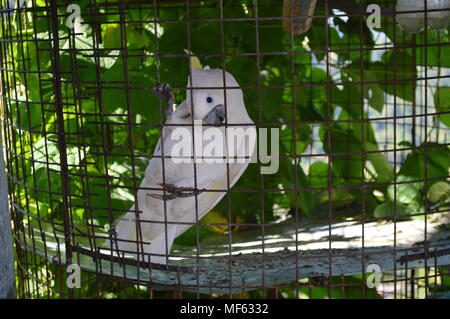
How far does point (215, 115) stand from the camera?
2471 mm

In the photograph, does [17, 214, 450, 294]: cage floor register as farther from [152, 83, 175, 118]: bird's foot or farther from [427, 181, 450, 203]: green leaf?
[152, 83, 175, 118]: bird's foot

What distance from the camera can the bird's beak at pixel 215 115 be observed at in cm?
246

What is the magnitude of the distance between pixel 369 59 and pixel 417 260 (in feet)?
5.17

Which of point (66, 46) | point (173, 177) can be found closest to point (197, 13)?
point (66, 46)

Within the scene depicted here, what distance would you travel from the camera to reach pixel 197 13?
3092 millimetres

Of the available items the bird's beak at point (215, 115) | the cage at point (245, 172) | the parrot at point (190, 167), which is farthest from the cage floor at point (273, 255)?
the bird's beak at point (215, 115)

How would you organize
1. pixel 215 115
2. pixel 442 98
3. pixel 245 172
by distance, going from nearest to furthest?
pixel 215 115 → pixel 245 172 → pixel 442 98

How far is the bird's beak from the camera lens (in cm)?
246

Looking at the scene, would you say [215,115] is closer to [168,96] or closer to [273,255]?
[168,96]

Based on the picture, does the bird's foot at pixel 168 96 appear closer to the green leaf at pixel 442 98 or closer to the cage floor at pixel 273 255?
the cage floor at pixel 273 255

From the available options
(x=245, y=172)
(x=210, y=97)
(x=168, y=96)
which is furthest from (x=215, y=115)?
(x=245, y=172)

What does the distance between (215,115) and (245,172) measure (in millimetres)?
520

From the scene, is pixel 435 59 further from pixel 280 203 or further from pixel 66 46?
pixel 66 46

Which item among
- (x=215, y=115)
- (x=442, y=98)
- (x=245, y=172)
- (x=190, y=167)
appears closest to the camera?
(x=215, y=115)
